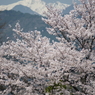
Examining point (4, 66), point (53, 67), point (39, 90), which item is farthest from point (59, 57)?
point (4, 66)

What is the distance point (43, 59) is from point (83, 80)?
97.7 inches

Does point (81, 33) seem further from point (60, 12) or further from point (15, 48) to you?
point (15, 48)

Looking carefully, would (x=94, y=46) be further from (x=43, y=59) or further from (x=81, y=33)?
(x=43, y=59)

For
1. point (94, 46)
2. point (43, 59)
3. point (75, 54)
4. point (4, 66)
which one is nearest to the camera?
point (75, 54)

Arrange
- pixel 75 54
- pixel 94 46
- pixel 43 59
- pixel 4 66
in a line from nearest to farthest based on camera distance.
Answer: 1. pixel 75 54
2. pixel 43 59
3. pixel 4 66
4. pixel 94 46

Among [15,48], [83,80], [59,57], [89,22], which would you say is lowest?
[83,80]

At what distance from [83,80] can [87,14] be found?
4.16 meters

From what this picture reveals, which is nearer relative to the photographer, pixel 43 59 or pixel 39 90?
pixel 43 59

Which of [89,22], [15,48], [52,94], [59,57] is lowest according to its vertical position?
[52,94]

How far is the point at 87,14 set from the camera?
364 inches

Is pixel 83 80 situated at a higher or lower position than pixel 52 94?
higher

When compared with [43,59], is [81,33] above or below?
above

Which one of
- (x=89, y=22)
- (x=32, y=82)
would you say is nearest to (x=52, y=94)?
(x=32, y=82)

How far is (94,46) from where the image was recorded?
9.03 m
